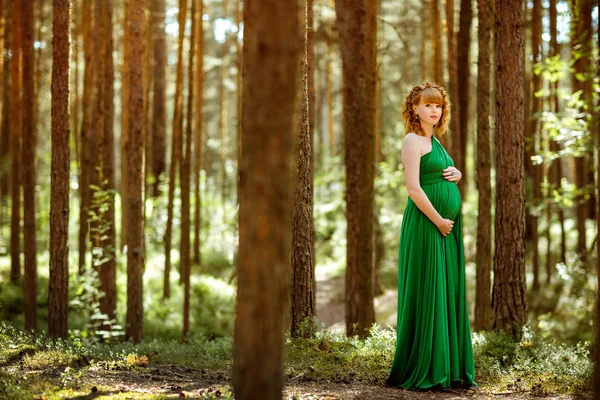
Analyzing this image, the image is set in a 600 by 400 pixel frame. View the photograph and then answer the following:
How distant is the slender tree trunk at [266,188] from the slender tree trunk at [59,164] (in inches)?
262

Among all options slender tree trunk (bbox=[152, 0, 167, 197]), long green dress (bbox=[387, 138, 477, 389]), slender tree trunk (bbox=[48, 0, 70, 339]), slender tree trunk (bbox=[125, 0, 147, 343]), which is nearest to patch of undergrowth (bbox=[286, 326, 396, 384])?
long green dress (bbox=[387, 138, 477, 389])

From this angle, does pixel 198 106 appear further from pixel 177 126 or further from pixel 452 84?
pixel 452 84

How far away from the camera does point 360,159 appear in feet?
36.0

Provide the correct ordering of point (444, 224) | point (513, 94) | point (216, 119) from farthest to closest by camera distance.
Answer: point (216, 119)
point (513, 94)
point (444, 224)

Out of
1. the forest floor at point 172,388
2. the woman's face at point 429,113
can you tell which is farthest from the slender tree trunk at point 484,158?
the forest floor at point 172,388

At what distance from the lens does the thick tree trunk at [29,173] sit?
11305 mm

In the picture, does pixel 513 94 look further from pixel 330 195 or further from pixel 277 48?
pixel 330 195

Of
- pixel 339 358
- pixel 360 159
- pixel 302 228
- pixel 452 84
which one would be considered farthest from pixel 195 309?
pixel 339 358

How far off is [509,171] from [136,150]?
6.26 m

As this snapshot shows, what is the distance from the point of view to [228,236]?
2466 centimetres

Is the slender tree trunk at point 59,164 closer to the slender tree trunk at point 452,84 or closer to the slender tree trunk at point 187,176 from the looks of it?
the slender tree trunk at point 187,176

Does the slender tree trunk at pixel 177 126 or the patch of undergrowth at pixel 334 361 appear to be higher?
the slender tree trunk at pixel 177 126

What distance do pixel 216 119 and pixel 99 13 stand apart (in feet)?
99.1

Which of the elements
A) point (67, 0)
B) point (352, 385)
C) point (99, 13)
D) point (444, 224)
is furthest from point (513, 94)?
point (99, 13)
